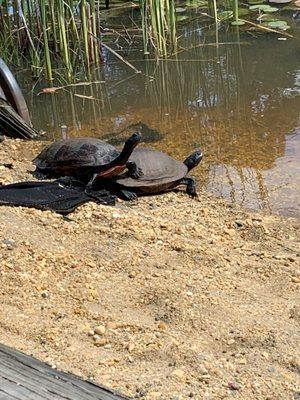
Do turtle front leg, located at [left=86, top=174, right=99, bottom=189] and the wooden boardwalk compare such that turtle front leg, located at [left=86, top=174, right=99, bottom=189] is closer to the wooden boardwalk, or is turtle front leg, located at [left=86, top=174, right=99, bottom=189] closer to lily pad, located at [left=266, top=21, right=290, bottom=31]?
the wooden boardwalk

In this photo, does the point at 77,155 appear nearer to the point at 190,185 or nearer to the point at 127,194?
the point at 127,194

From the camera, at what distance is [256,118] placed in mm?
7074

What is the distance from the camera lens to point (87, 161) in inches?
203

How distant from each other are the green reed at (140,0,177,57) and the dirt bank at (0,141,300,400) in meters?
4.45

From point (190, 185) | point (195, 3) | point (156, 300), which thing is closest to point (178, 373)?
point (156, 300)

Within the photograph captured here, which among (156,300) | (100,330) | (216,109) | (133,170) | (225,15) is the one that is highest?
(100,330)

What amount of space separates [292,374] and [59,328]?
2.95 feet

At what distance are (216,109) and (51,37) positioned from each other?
2775 millimetres

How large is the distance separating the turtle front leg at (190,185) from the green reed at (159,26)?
370 cm

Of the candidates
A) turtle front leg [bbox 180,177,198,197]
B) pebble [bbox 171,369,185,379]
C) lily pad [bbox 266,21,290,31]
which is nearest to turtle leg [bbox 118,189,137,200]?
turtle front leg [bbox 180,177,198,197]

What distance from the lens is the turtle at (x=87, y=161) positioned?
16.7ft

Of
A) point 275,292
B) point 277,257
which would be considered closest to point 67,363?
point 275,292

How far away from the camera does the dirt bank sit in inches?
100

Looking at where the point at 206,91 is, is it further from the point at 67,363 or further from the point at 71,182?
the point at 67,363
